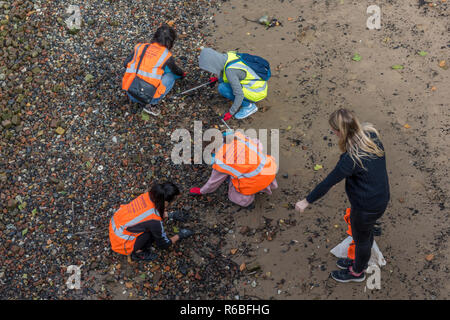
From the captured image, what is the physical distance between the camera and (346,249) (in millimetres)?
4270

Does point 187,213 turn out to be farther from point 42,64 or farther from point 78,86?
point 42,64

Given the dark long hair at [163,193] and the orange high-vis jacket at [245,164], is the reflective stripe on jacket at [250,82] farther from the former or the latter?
the dark long hair at [163,193]

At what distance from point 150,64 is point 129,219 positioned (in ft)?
7.27

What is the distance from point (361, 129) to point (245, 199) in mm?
1802

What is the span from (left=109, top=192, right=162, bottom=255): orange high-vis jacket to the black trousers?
1980mm

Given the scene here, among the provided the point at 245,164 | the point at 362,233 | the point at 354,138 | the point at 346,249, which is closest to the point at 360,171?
the point at 354,138

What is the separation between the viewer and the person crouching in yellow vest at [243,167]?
13.4 ft

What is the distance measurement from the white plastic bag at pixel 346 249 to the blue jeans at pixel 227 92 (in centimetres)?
235

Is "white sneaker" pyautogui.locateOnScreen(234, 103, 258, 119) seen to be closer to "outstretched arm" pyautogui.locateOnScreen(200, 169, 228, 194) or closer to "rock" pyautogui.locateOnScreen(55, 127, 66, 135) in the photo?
"outstretched arm" pyautogui.locateOnScreen(200, 169, 228, 194)

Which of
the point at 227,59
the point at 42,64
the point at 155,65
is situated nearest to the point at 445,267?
the point at 227,59

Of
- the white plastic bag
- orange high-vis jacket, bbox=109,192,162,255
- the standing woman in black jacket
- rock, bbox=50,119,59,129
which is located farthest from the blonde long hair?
rock, bbox=50,119,59,129

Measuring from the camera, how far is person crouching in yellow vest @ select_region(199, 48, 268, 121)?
5.02m

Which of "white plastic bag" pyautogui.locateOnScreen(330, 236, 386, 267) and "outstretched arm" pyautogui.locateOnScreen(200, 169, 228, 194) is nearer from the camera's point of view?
"white plastic bag" pyautogui.locateOnScreen(330, 236, 386, 267)

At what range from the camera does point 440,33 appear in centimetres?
605
